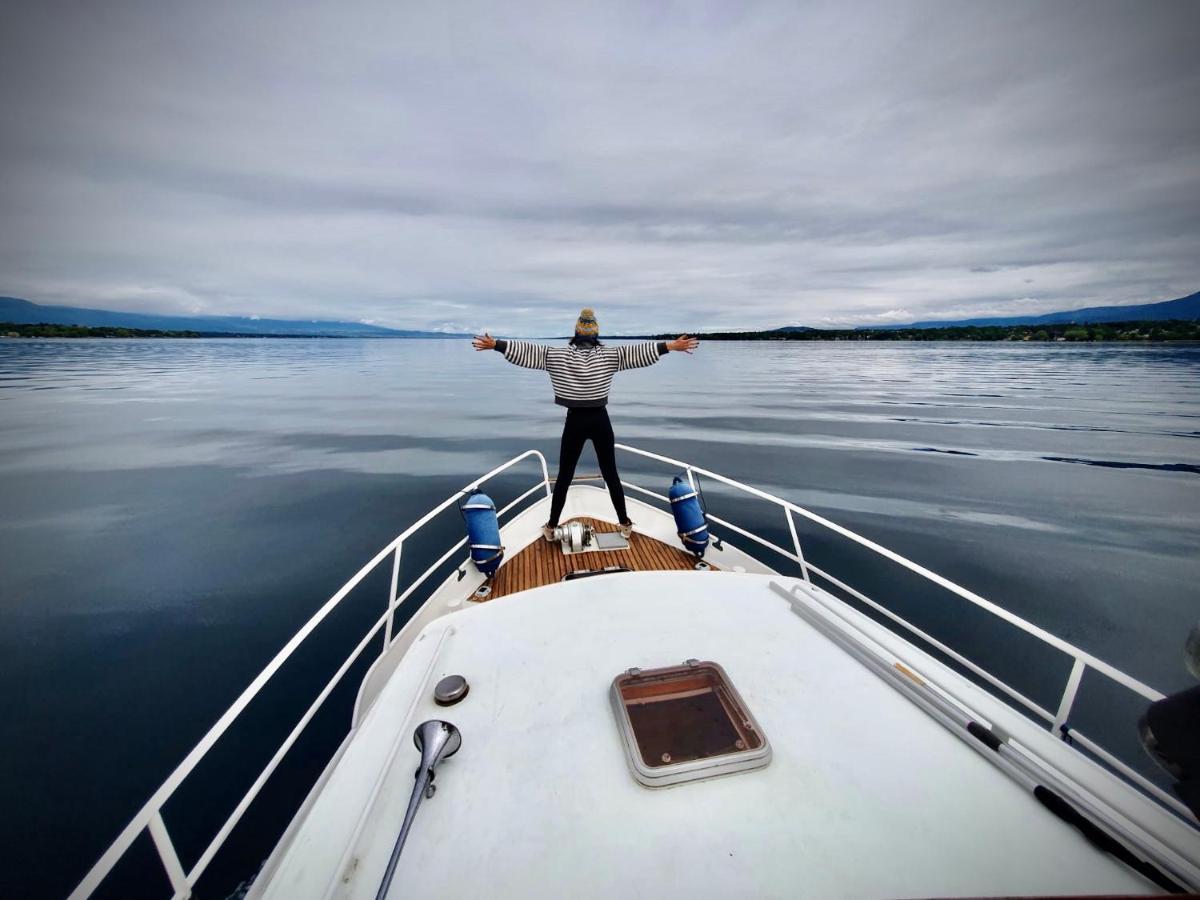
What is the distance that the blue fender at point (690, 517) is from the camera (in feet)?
17.4

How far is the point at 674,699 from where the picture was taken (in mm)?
2299

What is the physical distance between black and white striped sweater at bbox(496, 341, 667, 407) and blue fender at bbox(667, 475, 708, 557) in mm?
1471

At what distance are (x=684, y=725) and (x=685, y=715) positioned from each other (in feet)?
0.19

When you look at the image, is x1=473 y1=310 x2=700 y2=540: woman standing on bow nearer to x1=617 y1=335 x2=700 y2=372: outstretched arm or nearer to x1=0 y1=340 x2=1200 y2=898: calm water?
x1=617 y1=335 x2=700 y2=372: outstretched arm

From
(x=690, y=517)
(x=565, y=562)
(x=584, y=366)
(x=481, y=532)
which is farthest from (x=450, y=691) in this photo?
(x=690, y=517)

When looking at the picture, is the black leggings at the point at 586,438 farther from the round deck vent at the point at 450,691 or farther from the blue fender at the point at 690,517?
the round deck vent at the point at 450,691

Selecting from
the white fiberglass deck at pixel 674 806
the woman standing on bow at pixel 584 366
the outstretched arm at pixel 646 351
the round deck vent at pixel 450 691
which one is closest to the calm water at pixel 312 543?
the round deck vent at pixel 450 691

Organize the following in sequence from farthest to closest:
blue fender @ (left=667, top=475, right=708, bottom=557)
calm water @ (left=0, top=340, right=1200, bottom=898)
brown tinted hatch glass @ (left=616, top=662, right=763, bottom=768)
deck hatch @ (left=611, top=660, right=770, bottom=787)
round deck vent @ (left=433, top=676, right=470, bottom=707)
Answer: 1. blue fender @ (left=667, top=475, right=708, bottom=557)
2. calm water @ (left=0, top=340, right=1200, bottom=898)
3. round deck vent @ (left=433, top=676, right=470, bottom=707)
4. brown tinted hatch glass @ (left=616, top=662, right=763, bottom=768)
5. deck hatch @ (left=611, top=660, right=770, bottom=787)

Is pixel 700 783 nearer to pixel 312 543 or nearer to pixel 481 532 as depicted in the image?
pixel 481 532

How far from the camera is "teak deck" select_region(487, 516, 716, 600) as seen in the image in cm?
498

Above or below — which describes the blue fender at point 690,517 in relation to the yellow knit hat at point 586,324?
below

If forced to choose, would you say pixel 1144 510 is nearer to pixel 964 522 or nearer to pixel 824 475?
pixel 964 522

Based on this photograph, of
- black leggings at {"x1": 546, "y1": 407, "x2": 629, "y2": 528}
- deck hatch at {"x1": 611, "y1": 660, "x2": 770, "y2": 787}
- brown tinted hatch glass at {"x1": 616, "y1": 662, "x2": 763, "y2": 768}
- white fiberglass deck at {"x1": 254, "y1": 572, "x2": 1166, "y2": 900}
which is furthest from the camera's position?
black leggings at {"x1": 546, "y1": 407, "x2": 629, "y2": 528}

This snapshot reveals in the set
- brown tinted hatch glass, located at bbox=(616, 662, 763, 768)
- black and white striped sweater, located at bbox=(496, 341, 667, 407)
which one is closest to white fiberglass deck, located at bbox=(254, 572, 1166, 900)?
brown tinted hatch glass, located at bbox=(616, 662, 763, 768)
